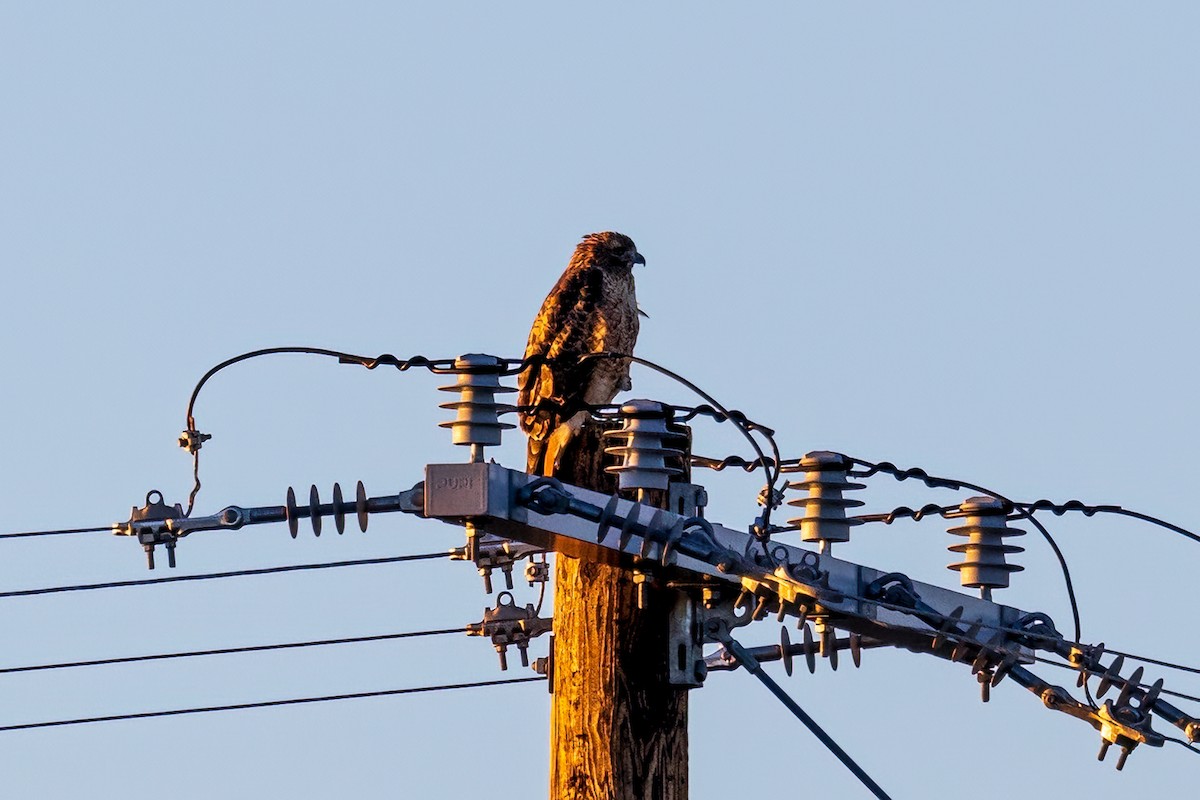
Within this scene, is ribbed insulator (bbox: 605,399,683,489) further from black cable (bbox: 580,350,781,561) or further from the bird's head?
the bird's head

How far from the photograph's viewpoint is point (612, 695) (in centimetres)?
754

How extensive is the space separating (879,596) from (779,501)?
20.1 inches

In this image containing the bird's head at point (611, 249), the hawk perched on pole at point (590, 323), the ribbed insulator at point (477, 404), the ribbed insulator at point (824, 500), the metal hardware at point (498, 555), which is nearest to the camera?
the ribbed insulator at point (477, 404)

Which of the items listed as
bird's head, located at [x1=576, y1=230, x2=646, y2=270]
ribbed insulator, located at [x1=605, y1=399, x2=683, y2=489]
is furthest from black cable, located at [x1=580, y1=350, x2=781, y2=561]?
bird's head, located at [x1=576, y1=230, x2=646, y2=270]

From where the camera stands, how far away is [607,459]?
808 centimetres

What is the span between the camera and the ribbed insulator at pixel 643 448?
25.2 ft

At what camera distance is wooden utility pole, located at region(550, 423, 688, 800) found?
7461 millimetres

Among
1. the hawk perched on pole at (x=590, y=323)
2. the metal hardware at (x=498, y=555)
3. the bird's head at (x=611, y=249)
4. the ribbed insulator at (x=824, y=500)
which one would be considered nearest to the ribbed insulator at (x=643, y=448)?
the ribbed insulator at (x=824, y=500)

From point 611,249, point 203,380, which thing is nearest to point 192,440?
point 203,380

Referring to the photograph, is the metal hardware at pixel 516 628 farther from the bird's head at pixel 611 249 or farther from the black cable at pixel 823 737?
the bird's head at pixel 611 249

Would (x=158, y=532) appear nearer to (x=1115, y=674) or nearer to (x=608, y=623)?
(x=608, y=623)

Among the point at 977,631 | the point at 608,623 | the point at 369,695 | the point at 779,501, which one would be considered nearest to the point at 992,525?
the point at 977,631

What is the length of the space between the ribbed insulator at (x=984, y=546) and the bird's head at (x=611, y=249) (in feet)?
15.4

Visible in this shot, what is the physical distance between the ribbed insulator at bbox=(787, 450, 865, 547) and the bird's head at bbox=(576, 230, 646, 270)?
15.9 ft
